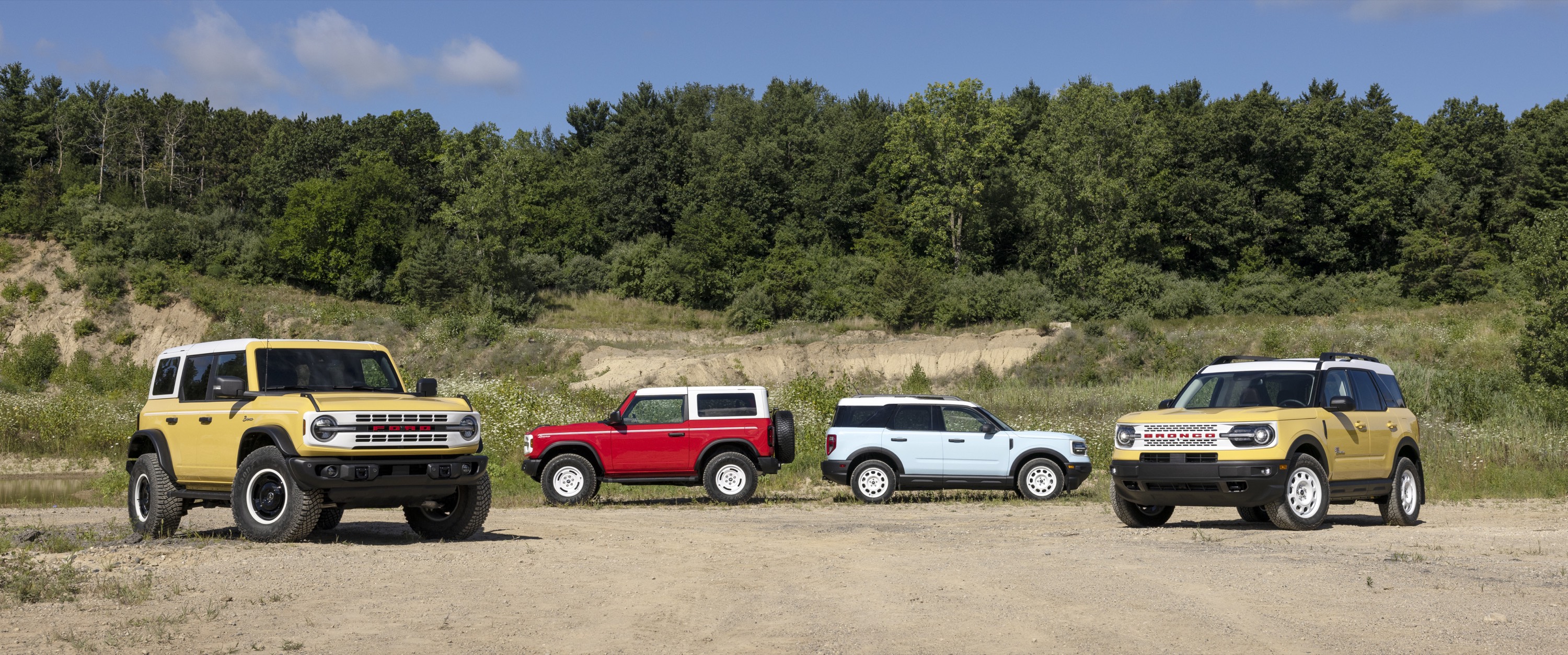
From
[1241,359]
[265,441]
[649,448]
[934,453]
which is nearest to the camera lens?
[265,441]

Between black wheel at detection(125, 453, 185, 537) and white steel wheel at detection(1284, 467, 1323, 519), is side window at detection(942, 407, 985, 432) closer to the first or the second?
white steel wheel at detection(1284, 467, 1323, 519)

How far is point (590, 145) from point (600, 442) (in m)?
84.1

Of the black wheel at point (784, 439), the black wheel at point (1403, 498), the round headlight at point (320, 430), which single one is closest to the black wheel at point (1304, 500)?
the black wheel at point (1403, 498)

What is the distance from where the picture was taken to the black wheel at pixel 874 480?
20.2 m

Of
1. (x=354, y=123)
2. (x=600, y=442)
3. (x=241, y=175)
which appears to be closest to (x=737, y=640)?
(x=600, y=442)

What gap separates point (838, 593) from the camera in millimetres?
9906

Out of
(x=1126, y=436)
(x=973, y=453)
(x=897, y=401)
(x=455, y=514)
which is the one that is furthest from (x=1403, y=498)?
(x=455, y=514)

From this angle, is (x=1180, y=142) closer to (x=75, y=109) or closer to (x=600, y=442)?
(x=600, y=442)

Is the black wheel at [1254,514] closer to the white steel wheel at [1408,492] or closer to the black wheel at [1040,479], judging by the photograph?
the white steel wheel at [1408,492]

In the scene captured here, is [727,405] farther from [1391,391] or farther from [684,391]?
[1391,391]

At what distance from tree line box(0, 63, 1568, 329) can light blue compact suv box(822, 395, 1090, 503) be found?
144 ft

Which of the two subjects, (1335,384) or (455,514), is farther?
(1335,384)

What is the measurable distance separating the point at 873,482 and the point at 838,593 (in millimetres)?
10425

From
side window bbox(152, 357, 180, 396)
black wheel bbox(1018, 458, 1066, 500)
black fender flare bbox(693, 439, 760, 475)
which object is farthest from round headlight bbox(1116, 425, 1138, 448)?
side window bbox(152, 357, 180, 396)
